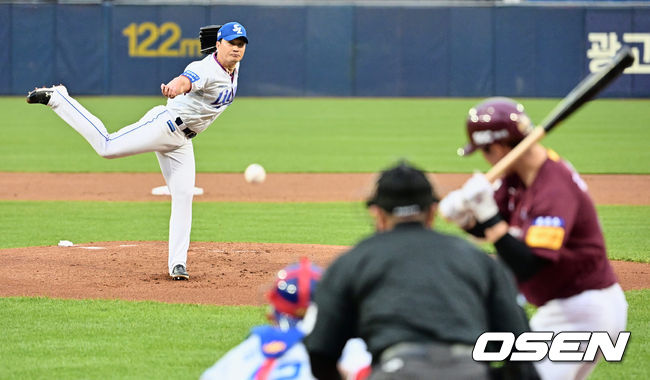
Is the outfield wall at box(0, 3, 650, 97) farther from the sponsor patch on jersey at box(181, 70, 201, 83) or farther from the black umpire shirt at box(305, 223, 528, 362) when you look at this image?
the black umpire shirt at box(305, 223, 528, 362)

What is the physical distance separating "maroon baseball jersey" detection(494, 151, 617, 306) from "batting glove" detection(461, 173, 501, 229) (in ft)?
0.76

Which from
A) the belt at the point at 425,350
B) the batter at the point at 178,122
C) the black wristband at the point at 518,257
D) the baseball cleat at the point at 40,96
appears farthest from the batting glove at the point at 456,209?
the baseball cleat at the point at 40,96

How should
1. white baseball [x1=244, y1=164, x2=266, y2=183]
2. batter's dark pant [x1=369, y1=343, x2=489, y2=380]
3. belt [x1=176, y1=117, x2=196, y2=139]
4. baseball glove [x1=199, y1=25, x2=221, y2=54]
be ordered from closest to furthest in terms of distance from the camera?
batter's dark pant [x1=369, y1=343, x2=489, y2=380], belt [x1=176, y1=117, x2=196, y2=139], baseball glove [x1=199, y1=25, x2=221, y2=54], white baseball [x1=244, y1=164, x2=266, y2=183]

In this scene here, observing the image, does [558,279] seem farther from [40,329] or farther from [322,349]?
[40,329]

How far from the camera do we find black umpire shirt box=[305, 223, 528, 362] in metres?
3.13

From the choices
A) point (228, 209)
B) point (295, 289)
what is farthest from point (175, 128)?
point (228, 209)

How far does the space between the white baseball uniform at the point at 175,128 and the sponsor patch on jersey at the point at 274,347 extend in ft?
15.5

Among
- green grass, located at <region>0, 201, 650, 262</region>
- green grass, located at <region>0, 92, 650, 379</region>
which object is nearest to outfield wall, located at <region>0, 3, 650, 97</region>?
green grass, located at <region>0, 92, 650, 379</region>

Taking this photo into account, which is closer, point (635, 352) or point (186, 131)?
point (635, 352)

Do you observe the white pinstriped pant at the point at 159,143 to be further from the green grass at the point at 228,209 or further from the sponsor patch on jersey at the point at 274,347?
the sponsor patch on jersey at the point at 274,347

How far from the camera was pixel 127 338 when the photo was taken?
664cm

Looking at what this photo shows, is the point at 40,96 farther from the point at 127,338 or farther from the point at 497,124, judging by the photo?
the point at 497,124

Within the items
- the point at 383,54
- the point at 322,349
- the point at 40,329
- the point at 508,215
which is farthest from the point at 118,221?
the point at 383,54

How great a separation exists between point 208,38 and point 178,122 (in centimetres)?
97
